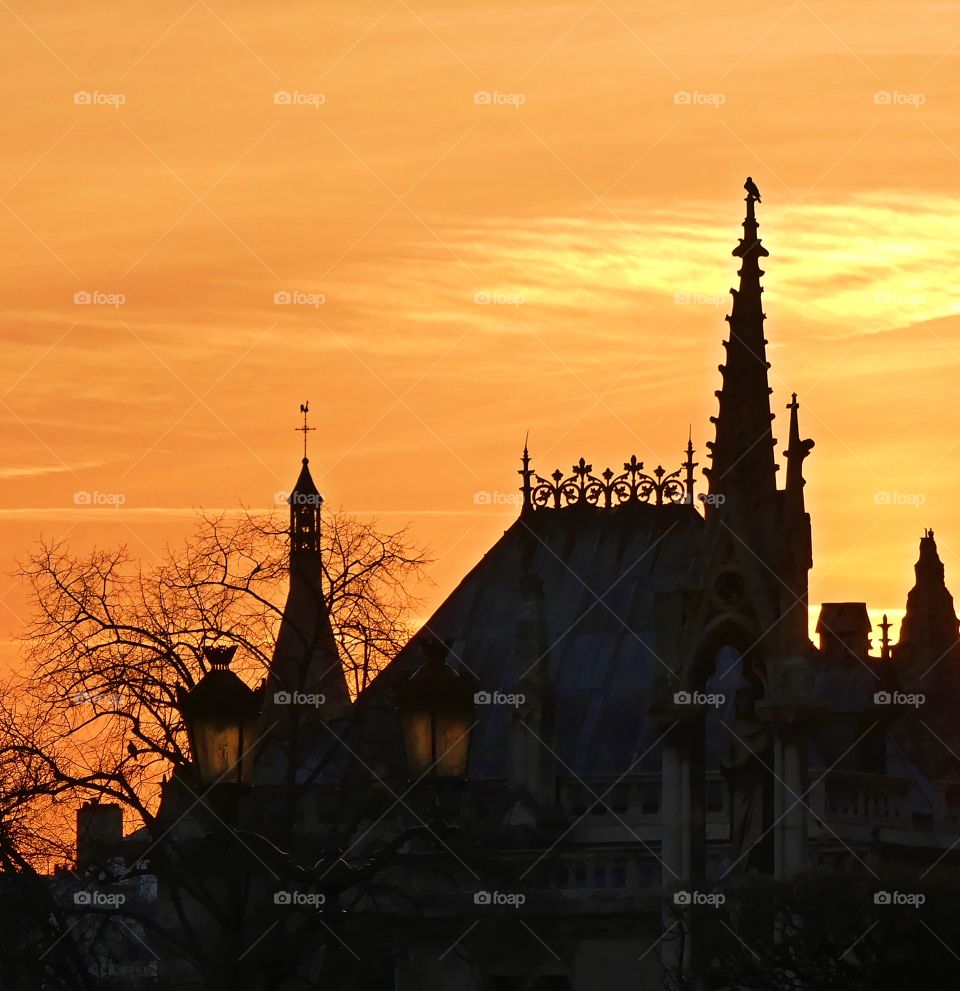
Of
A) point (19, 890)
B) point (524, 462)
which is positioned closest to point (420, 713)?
point (19, 890)

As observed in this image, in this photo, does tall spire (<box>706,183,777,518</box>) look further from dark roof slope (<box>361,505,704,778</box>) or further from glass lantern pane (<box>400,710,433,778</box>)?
glass lantern pane (<box>400,710,433,778</box>)

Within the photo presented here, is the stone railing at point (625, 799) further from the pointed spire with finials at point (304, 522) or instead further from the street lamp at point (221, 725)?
the street lamp at point (221, 725)

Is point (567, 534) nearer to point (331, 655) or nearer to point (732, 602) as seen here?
point (732, 602)

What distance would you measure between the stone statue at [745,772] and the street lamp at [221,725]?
66.0 feet

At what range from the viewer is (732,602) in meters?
50.2

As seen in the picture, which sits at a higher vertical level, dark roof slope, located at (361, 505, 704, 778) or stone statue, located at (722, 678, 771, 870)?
dark roof slope, located at (361, 505, 704, 778)

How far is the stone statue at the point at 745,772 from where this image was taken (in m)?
50.7

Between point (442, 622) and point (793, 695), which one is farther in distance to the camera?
point (442, 622)

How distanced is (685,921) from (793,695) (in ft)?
11.7

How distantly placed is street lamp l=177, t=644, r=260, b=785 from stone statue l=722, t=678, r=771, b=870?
792 inches

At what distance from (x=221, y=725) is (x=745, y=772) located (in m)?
21.4

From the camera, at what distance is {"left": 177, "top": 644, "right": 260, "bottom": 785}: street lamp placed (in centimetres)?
3070

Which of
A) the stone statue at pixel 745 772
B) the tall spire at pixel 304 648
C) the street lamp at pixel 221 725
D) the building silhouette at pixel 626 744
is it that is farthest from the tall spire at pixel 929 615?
the street lamp at pixel 221 725

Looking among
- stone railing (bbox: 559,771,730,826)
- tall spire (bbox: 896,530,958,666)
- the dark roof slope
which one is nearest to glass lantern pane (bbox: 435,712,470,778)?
stone railing (bbox: 559,771,730,826)
